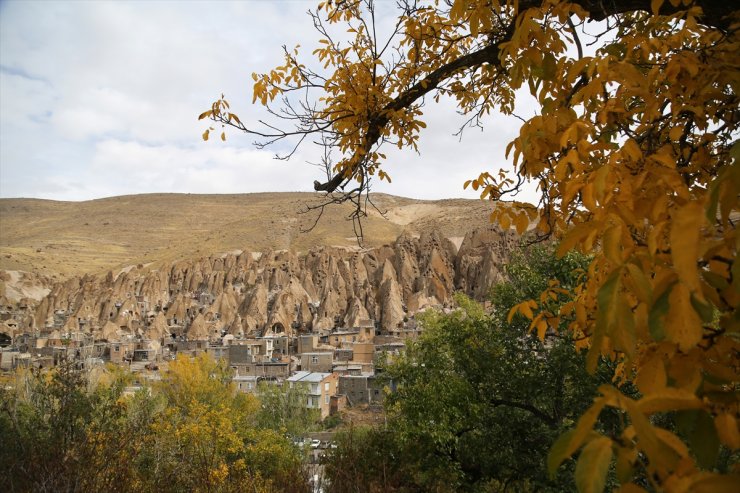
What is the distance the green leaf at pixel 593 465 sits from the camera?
2.76 ft

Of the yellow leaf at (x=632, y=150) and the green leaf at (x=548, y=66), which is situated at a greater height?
the green leaf at (x=548, y=66)

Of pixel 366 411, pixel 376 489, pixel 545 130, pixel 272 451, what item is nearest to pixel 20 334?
pixel 366 411

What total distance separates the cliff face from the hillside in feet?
26.1

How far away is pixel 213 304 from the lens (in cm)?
5734

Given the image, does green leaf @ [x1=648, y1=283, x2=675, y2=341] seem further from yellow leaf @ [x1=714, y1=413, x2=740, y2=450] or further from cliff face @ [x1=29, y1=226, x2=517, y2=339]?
cliff face @ [x1=29, y1=226, x2=517, y2=339]

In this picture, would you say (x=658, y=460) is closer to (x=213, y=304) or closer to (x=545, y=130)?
(x=545, y=130)

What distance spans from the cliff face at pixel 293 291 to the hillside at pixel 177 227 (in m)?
7.95

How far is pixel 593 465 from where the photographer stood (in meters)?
0.87

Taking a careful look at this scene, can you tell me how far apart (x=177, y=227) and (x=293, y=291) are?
78433 millimetres

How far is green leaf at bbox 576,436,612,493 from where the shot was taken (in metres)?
0.84

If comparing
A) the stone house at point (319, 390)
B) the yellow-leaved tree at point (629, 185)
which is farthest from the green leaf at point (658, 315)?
the stone house at point (319, 390)

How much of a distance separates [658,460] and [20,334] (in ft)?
219

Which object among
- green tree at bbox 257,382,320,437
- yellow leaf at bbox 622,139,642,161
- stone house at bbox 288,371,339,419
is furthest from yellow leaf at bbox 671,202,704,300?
stone house at bbox 288,371,339,419

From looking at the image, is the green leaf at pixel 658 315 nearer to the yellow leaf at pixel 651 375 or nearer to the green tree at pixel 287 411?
the yellow leaf at pixel 651 375
